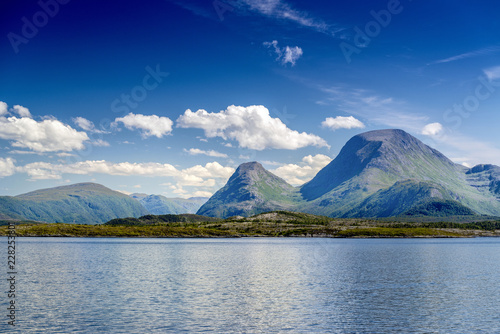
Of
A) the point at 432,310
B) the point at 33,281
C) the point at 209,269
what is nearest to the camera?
the point at 432,310

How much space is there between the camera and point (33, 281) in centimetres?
→ 7594

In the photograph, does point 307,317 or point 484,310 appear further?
point 484,310

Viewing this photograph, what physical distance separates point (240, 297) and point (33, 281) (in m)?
41.6

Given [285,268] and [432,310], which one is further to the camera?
[285,268]

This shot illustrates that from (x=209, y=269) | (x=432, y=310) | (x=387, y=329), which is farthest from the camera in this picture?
(x=209, y=269)

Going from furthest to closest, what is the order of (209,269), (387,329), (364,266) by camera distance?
(364,266) → (209,269) → (387,329)

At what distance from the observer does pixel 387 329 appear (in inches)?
1705

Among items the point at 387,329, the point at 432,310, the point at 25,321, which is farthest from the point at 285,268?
the point at 25,321

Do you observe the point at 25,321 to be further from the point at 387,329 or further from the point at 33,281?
the point at 387,329

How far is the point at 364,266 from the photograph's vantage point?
106250 millimetres

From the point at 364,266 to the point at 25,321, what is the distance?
270 feet

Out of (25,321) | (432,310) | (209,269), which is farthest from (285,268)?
(25,321)

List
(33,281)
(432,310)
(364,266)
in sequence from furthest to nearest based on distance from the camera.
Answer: (364,266)
(33,281)
(432,310)

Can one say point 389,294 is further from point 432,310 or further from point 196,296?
point 196,296
